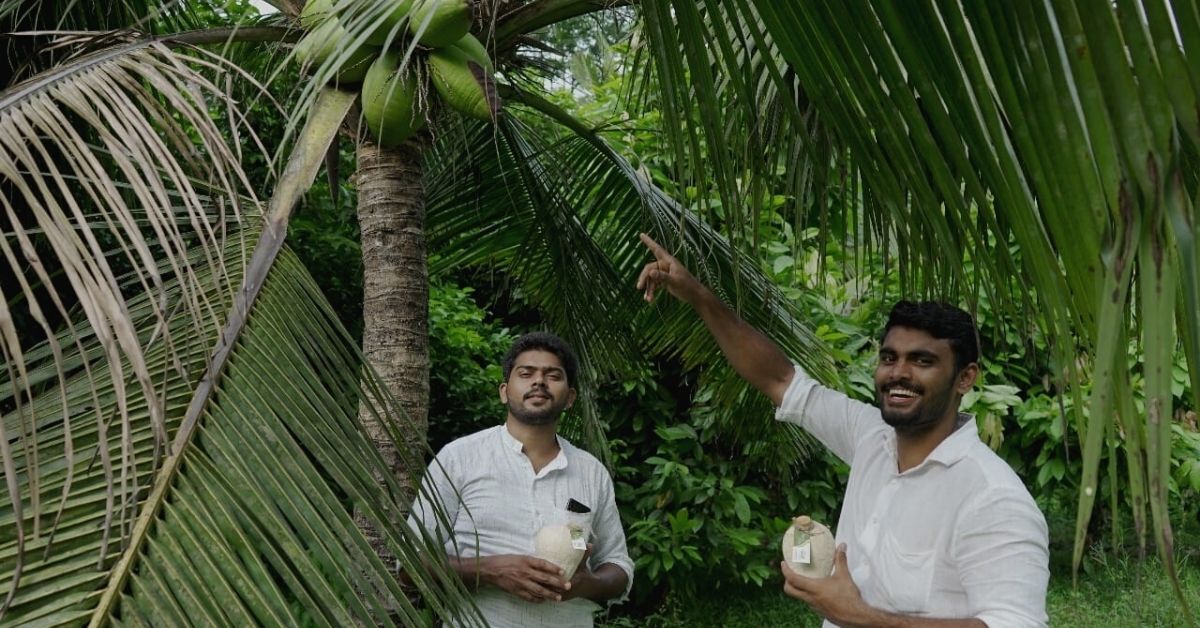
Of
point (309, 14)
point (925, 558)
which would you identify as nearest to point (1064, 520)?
point (925, 558)

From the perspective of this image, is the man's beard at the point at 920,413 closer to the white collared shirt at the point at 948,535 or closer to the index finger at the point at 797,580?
the white collared shirt at the point at 948,535

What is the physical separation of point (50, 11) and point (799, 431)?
9.81 ft

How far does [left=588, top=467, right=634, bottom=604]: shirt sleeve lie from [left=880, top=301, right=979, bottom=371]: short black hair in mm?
1020

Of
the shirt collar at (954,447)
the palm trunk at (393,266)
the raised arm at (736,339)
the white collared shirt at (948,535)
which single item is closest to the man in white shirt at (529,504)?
the palm trunk at (393,266)

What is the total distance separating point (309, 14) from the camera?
9.36 ft

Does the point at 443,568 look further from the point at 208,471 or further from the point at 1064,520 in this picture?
the point at 1064,520

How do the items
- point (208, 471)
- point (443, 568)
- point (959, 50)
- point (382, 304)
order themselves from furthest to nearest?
point (382, 304) → point (443, 568) → point (208, 471) → point (959, 50)

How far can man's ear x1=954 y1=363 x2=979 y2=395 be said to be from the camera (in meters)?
2.63

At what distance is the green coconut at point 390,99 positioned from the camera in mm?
2744

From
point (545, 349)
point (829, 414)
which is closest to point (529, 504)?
point (545, 349)

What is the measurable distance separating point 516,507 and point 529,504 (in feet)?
Result: 0.12

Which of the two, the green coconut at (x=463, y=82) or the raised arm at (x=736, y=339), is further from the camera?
the raised arm at (x=736, y=339)

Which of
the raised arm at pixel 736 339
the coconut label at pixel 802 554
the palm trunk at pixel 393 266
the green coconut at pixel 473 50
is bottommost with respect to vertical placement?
the coconut label at pixel 802 554

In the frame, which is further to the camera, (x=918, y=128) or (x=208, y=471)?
(x=208, y=471)
